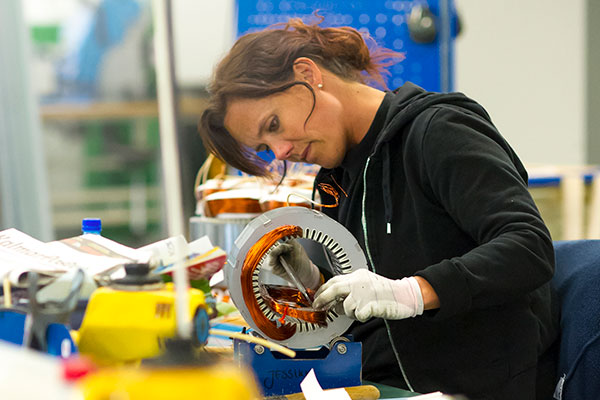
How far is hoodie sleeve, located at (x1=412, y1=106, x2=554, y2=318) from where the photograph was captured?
93cm

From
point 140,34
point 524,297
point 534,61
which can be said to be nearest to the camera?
point 524,297

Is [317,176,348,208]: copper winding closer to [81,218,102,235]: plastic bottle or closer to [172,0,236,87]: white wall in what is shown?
[81,218,102,235]: plastic bottle

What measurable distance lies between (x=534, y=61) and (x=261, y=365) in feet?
11.2

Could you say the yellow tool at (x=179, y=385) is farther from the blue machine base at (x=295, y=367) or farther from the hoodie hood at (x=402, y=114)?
the hoodie hood at (x=402, y=114)

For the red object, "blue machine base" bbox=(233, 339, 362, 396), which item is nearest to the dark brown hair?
"blue machine base" bbox=(233, 339, 362, 396)

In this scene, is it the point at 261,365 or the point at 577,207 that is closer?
the point at 261,365

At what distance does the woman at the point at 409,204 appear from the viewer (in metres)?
0.94

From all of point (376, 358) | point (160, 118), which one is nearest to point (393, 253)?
point (376, 358)

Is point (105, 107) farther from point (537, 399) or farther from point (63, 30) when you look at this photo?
point (537, 399)

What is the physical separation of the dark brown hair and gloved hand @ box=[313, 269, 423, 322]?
1.38 ft

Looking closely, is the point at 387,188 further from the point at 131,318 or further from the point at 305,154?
the point at 131,318

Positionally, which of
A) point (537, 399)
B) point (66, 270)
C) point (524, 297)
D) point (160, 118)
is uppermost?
point (160, 118)

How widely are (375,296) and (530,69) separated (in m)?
3.26

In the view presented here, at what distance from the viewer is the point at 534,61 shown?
12.4ft
